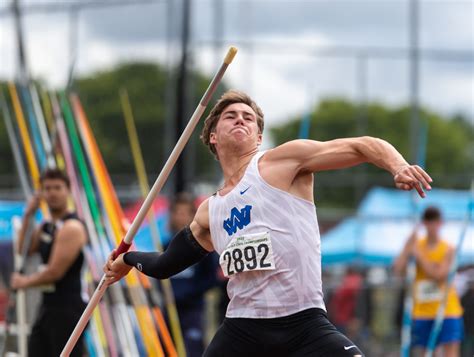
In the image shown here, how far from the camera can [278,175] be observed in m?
4.51

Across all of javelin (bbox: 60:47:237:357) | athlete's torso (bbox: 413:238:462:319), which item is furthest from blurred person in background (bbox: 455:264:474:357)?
javelin (bbox: 60:47:237:357)

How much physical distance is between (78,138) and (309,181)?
4663 mm

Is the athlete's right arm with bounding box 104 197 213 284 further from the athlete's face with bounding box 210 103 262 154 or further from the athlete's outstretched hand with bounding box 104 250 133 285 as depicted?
the athlete's face with bounding box 210 103 262 154

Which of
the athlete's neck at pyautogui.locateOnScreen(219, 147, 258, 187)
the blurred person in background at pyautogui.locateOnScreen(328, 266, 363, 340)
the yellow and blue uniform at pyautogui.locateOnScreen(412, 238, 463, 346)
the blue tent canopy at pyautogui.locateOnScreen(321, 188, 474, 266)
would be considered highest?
the athlete's neck at pyautogui.locateOnScreen(219, 147, 258, 187)

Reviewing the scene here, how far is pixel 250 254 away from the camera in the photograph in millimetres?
4484

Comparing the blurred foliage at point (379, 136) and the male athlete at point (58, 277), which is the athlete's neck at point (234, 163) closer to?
the male athlete at point (58, 277)

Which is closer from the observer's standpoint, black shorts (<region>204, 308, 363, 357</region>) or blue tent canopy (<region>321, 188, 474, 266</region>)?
black shorts (<region>204, 308, 363, 357</region>)

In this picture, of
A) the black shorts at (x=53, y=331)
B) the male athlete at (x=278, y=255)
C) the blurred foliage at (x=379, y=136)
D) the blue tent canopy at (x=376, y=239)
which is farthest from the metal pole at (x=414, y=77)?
the male athlete at (x=278, y=255)

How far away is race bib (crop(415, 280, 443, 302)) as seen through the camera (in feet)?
29.9

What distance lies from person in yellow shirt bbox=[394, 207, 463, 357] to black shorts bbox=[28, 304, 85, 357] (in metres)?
3.33

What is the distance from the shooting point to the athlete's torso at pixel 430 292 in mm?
9094

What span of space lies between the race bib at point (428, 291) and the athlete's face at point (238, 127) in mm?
4668

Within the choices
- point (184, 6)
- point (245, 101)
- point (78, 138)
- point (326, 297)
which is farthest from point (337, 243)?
point (245, 101)

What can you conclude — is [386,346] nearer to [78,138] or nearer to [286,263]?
[78,138]
